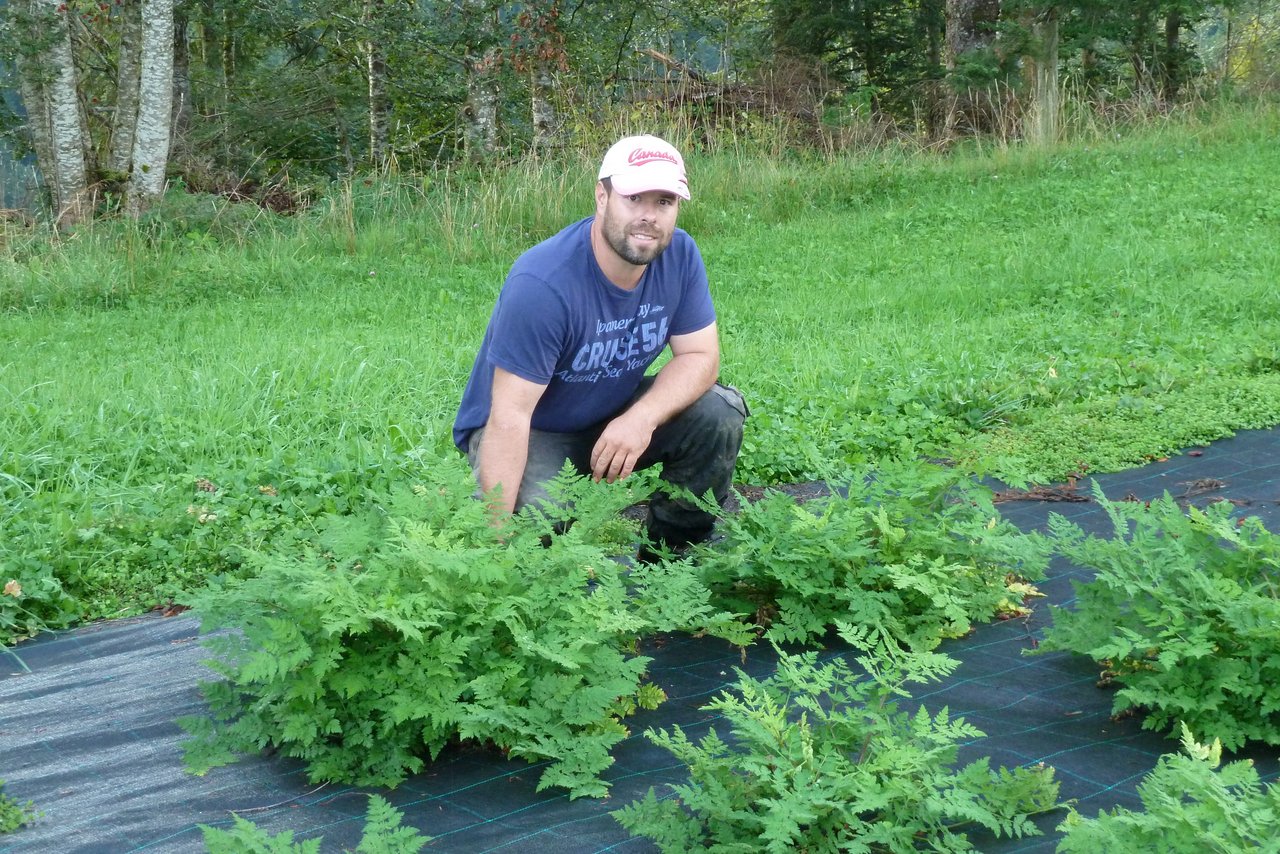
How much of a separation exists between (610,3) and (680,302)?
501 inches

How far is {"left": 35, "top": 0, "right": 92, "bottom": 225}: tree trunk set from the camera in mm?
11695

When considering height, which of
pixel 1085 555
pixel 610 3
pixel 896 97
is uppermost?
pixel 610 3

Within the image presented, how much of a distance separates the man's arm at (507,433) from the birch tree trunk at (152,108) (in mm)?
9058

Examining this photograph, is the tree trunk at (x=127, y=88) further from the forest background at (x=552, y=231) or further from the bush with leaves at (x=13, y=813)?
the bush with leaves at (x=13, y=813)

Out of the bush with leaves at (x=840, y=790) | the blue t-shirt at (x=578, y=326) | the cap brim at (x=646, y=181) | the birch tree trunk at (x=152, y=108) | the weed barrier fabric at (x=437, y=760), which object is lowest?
the weed barrier fabric at (x=437, y=760)

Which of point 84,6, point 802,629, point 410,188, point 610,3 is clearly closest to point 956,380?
point 802,629

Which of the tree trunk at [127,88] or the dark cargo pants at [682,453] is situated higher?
the tree trunk at [127,88]

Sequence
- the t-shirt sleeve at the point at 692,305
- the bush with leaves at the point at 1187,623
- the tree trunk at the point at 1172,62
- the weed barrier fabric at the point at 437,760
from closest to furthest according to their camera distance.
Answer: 1. the weed barrier fabric at the point at 437,760
2. the bush with leaves at the point at 1187,623
3. the t-shirt sleeve at the point at 692,305
4. the tree trunk at the point at 1172,62

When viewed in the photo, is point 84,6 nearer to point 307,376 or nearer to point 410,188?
point 410,188

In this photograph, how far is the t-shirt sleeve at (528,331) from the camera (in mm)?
3729

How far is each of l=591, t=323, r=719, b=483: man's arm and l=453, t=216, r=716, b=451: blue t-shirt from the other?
7 cm

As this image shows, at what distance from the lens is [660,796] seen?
2.80m

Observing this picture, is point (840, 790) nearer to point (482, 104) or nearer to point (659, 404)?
point (659, 404)

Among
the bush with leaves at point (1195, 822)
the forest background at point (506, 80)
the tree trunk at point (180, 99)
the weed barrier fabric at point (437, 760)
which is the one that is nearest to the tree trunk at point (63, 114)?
the forest background at point (506, 80)
